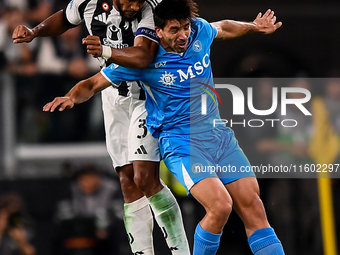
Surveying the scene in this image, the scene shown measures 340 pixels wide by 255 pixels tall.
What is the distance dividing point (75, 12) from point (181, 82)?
1047 millimetres

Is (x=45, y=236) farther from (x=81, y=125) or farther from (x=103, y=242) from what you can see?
(x=81, y=125)

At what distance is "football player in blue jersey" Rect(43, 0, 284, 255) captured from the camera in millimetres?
4145

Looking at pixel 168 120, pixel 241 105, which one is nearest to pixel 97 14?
pixel 168 120

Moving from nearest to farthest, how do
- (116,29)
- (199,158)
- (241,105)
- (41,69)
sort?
(199,158) < (116,29) < (241,105) < (41,69)

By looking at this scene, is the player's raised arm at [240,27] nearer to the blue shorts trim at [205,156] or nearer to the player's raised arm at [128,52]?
the player's raised arm at [128,52]

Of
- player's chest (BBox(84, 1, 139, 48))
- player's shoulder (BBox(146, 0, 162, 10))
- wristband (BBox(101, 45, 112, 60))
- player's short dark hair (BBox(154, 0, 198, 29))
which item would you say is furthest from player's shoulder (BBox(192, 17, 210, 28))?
wristband (BBox(101, 45, 112, 60))

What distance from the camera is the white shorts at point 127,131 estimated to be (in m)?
4.54

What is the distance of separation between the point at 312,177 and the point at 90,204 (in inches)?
102

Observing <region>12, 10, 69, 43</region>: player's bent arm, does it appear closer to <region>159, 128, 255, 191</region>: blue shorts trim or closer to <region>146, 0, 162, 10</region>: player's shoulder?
<region>146, 0, 162, 10</region>: player's shoulder

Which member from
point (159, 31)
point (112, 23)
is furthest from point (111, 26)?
point (159, 31)

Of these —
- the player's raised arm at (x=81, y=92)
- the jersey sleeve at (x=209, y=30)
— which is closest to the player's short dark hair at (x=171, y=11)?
the jersey sleeve at (x=209, y=30)

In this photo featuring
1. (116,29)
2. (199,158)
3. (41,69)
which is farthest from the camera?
(41,69)

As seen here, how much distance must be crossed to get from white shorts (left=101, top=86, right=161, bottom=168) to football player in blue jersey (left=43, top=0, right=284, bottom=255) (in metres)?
0.11

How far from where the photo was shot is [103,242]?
7.13 m
